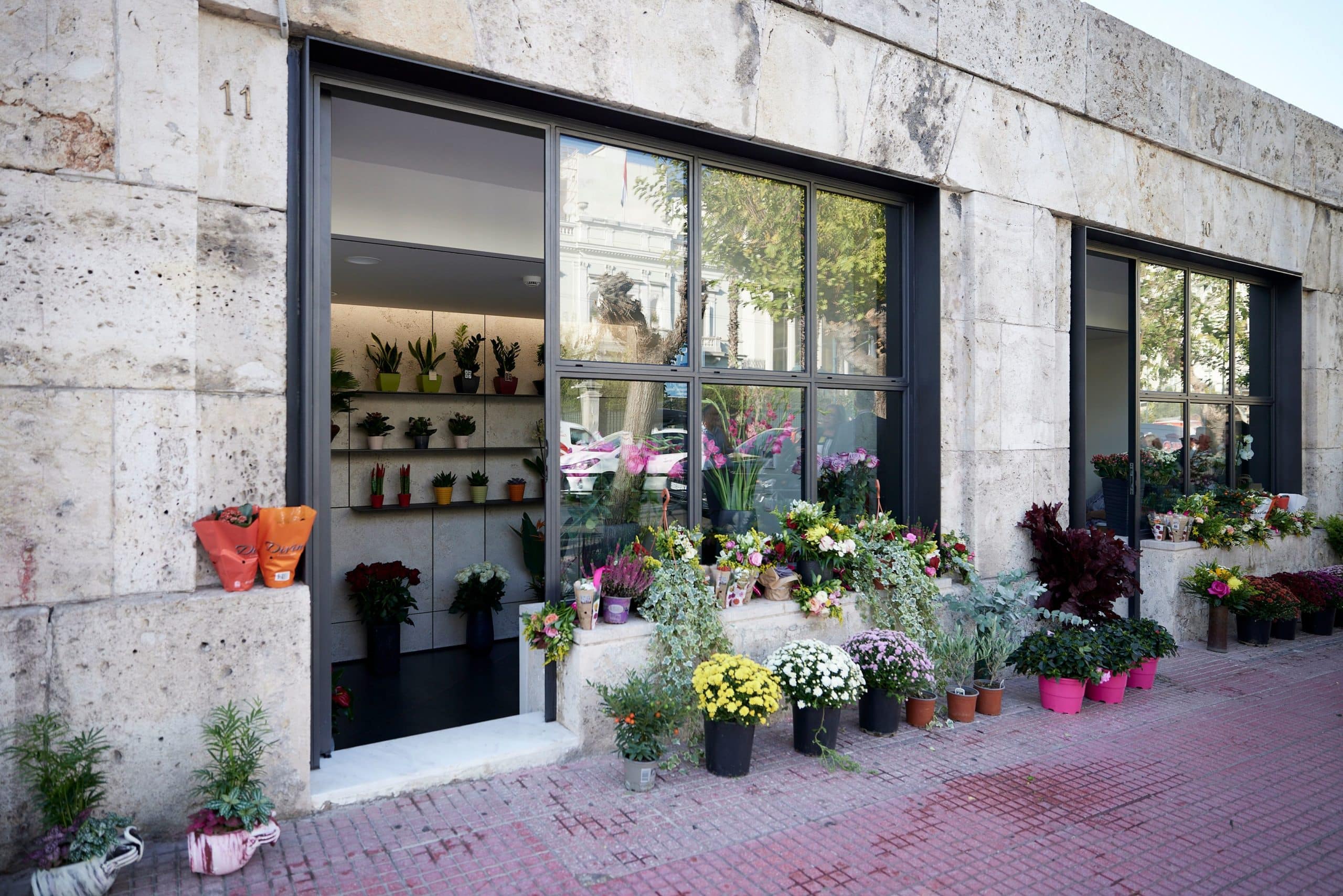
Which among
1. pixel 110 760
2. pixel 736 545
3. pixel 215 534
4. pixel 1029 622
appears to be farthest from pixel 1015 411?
pixel 110 760

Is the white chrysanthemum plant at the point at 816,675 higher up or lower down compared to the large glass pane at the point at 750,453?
lower down

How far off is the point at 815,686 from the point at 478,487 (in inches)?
157

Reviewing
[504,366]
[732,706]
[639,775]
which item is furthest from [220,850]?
[504,366]

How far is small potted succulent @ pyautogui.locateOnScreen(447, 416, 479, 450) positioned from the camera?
6895mm

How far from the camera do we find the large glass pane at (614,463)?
169 inches

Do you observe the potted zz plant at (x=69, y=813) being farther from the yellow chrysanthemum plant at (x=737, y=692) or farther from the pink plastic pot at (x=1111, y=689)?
the pink plastic pot at (x=1111, y=689)

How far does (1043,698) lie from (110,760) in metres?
4.69

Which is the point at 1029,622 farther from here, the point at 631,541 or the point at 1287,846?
the point at 631,541

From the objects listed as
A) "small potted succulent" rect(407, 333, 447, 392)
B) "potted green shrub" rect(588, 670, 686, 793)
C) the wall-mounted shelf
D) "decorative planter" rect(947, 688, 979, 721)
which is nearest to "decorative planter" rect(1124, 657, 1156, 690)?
"decorative planter" rect(947, 688, 979, 721)

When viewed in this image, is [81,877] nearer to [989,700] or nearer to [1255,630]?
[989,700]

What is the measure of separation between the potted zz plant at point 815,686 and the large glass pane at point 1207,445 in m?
5.29

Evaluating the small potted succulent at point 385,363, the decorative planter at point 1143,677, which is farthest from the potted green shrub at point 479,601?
the decorative planter at point 1143,677

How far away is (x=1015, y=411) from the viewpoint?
18.7ft

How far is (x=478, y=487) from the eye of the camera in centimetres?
698
